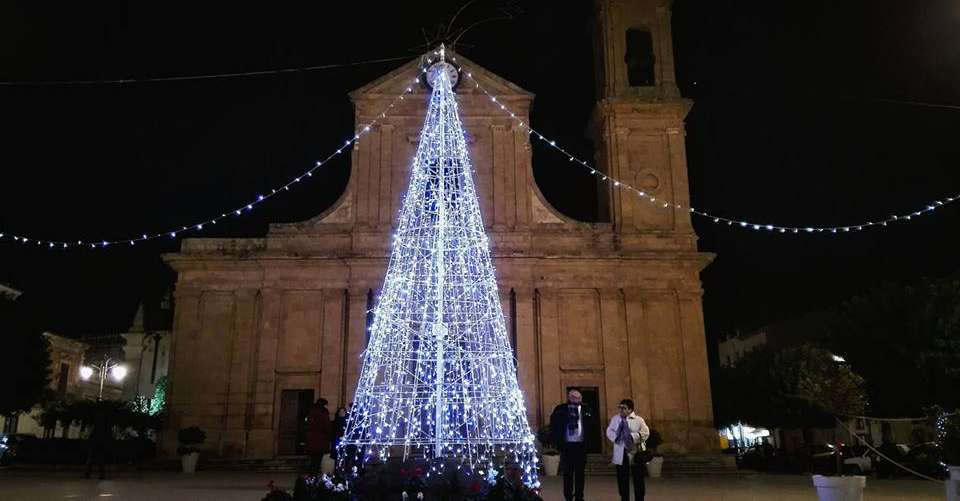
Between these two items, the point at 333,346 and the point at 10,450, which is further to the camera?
the point at 10,450

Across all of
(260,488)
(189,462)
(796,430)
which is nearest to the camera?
(260,488)

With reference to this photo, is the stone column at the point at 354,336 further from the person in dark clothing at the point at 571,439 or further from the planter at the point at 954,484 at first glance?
the planter at the point at 954,484

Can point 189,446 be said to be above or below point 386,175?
below

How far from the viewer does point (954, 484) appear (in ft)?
27.9

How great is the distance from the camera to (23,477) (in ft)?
52.1

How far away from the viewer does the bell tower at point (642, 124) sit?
22938 millimetres

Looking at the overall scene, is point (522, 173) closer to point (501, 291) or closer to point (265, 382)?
point (501, 291)

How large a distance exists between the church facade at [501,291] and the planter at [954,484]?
492 inches

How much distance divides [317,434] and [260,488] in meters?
2.00

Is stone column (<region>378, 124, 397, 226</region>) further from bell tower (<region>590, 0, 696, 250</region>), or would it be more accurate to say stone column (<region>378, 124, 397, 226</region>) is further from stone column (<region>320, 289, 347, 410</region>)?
bell tower (<region>590, 0, 696, 250</region>)

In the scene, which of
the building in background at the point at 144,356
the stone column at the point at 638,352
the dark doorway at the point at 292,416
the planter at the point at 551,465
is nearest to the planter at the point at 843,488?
the planter at the point at 551,465

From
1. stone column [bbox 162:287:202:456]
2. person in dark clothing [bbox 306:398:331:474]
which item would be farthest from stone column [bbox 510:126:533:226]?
person in dark clothing [bbox 306:398:331:474]

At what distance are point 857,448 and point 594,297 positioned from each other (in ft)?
35.5

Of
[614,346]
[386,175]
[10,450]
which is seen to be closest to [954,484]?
[614,346]
